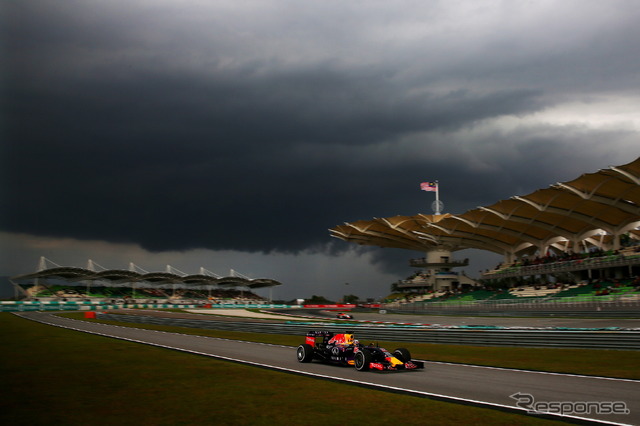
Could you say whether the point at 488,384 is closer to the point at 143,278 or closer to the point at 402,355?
the point at 402,355

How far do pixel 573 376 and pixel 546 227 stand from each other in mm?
58711

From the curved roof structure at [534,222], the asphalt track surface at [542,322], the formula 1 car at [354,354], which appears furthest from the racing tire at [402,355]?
the curved roof structure at [534,222]

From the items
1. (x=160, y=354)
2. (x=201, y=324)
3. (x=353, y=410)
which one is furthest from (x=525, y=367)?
(x=201, y=324)

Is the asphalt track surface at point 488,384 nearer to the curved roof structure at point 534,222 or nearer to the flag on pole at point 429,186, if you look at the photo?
the curved roof structure at point 534,222

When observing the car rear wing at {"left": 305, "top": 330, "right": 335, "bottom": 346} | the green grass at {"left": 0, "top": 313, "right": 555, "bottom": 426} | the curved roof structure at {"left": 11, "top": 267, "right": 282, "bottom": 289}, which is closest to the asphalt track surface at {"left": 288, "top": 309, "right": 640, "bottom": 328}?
the car rear wing at {"left": 305, "top": 330, "right": 335, "bottom": 346}

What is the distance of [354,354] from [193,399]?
6.35 metres

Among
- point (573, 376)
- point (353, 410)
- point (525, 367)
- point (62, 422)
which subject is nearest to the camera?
point (62, 422)

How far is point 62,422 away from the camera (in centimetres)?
762

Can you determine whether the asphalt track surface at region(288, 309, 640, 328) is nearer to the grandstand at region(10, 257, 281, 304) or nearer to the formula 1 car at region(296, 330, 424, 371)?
the formula 1 car at region(296, 330, 424, 371)

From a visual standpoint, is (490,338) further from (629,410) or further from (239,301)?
(239,301)

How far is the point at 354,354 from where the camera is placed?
1485 cm

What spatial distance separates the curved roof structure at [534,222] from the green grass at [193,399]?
4263 cm

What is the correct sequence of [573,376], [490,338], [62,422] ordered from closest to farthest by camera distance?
[62,422] → [573,376] → [490,338]

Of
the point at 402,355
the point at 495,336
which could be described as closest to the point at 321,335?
the point at 402,355
